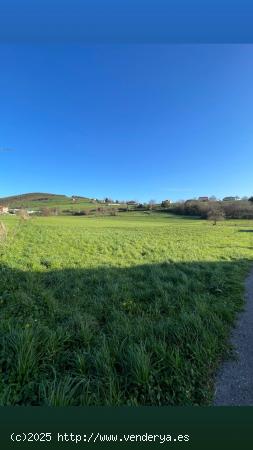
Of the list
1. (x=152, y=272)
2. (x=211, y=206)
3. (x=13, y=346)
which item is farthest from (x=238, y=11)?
(x=211, y=206)

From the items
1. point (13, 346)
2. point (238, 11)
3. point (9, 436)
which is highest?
point (238, 11)

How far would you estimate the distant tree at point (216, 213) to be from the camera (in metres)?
56.3

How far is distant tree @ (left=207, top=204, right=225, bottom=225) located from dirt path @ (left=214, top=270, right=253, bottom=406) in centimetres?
5288

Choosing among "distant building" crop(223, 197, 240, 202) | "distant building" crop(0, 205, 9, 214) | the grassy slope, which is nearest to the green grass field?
"distant building" crop(0, 205, 9, 214)

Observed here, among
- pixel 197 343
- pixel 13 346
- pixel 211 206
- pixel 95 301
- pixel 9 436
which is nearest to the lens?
pixel 9 436

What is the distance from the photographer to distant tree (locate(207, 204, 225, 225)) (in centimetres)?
5631

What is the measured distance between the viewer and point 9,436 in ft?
7.98

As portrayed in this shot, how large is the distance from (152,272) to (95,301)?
294cm

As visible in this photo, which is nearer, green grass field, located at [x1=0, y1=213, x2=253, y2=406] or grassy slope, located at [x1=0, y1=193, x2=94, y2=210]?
green grass field, located at [x1=0, y1=213, x2=253, y2=406]

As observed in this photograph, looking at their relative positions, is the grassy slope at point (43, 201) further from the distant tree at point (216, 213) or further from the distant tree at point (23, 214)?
the distant tree at point (216, 213)

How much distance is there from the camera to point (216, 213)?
57.0 meters

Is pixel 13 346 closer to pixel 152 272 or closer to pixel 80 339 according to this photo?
pixel 80 339

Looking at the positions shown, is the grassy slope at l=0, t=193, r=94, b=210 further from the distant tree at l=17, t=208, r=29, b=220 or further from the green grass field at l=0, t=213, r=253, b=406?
the green grass field at l=0, t=213, r=253, b=406

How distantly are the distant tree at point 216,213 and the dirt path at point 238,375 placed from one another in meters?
52.9
